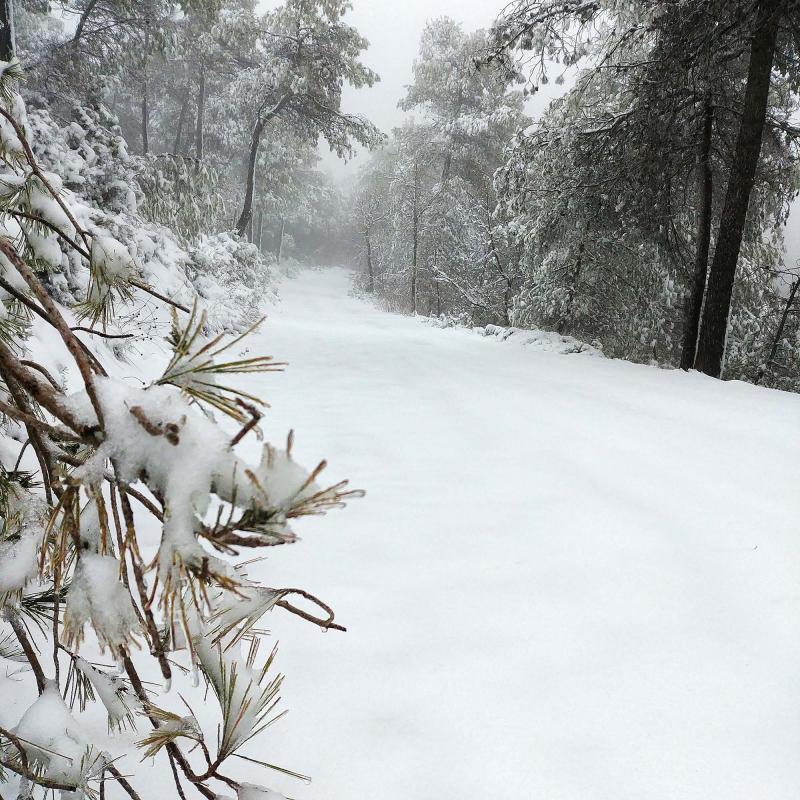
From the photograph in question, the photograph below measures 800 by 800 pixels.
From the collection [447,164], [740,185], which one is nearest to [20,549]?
[740,185]

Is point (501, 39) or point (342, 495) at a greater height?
point (501, 39)

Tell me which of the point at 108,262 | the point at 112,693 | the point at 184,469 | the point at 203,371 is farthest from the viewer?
the point at 108,262

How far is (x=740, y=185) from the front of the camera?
219 inches

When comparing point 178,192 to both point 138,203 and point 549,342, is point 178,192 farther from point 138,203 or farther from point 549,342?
point 549,342

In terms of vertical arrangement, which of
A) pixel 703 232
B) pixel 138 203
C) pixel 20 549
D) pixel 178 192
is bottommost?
pixel 20 549

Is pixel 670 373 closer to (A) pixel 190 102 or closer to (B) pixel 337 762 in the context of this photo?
(B) pixel 337 762

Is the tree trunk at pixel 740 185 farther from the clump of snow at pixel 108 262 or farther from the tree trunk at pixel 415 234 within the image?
the tree trunk at pixel 415 234

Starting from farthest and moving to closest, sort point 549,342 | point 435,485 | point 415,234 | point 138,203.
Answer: point 415,234
point 549,342
point 138,203
point 435,485

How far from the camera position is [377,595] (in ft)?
5.61

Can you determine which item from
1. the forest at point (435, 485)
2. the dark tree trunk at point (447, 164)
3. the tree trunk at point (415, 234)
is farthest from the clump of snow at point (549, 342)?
the dark tree trunk at point (447, 164)

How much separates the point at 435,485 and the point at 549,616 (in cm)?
105

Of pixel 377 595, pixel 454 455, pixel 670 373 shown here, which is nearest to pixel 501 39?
pixel 670 373

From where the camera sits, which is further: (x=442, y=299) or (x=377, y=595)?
(x=442, y=299)

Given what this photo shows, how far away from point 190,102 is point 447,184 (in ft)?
39.6
